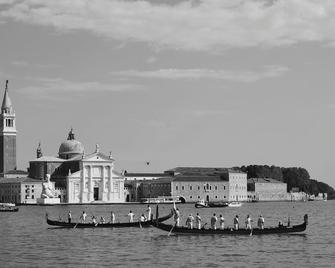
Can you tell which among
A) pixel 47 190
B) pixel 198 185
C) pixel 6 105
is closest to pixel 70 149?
pixel 6 105

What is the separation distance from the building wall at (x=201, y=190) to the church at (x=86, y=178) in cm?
1827

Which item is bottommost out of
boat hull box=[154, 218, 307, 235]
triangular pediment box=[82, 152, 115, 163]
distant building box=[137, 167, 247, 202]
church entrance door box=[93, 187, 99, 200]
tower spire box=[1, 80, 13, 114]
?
boat hull box=[154, 218, 307, 235]

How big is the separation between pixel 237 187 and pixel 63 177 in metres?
43.3

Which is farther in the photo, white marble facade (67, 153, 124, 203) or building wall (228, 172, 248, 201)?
building wall (228, 172, 248, 201)

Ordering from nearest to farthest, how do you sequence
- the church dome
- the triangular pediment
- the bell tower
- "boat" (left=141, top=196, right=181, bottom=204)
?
the triangular pediment → "boat" (left=141, top=196, right=181, bottom=204) → the bell tower → the church dome

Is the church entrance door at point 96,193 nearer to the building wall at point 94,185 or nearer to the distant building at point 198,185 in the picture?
the building wall at point 94,185

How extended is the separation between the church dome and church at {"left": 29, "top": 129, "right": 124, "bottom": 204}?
680 centimetres

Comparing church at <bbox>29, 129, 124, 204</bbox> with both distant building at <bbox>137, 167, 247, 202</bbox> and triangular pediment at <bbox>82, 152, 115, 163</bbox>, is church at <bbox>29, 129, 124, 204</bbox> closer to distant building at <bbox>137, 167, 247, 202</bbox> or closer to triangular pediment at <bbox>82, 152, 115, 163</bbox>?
triangular pediment at <bbox>82, 152, 115, 163</bbox>

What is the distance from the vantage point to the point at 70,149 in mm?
170125

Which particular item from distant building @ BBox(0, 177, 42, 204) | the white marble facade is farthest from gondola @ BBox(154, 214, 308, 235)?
the white marble facade

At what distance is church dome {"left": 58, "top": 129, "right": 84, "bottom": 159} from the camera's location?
170 metres

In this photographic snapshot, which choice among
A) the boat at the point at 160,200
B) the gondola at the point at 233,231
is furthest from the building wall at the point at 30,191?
the gondola at the point at 233,231

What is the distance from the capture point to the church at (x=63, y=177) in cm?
15450

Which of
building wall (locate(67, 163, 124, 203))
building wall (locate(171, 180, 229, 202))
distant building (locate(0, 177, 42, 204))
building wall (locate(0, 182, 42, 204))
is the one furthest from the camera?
building wall (locate(171, 180, 229, 202))
